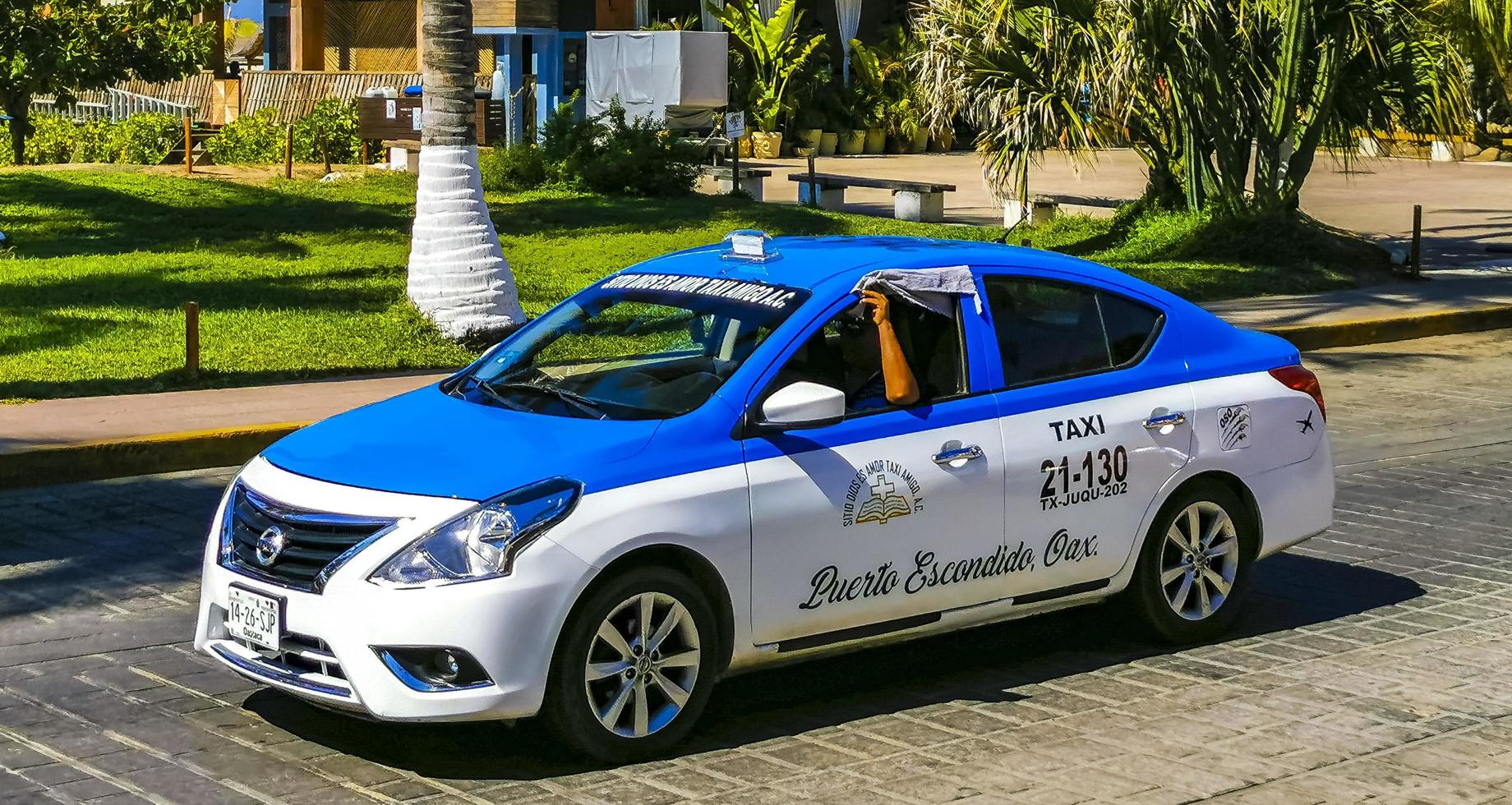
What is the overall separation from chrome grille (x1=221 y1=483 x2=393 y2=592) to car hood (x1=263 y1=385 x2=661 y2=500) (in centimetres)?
15

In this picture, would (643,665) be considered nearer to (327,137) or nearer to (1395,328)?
(1395,328)

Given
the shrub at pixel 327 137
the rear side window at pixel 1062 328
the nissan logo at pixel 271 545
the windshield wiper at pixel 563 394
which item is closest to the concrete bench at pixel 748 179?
the shrub at pixel 327 137

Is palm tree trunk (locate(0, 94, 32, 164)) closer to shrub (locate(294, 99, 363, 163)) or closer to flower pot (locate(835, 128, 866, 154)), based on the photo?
shrub (locate(294, 99, 363, 163))

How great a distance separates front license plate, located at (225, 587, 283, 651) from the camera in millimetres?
5496

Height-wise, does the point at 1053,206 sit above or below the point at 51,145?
below

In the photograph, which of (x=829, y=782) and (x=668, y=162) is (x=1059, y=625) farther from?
(x=668, y=162)

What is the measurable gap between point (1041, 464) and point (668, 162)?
63.1ft

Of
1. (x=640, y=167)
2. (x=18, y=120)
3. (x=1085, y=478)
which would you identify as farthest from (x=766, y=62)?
(x=1085, y=478)

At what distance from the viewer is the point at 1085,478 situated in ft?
21.7

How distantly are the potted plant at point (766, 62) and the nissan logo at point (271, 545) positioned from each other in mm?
34216

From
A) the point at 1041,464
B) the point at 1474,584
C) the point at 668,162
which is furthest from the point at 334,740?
the point at 668,162

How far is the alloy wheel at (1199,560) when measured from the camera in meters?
6.99

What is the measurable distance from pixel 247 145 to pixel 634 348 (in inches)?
928

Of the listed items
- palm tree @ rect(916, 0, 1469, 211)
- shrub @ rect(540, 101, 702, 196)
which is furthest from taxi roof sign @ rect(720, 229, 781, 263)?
shrub @ rect(540, 101, 702, 196)
